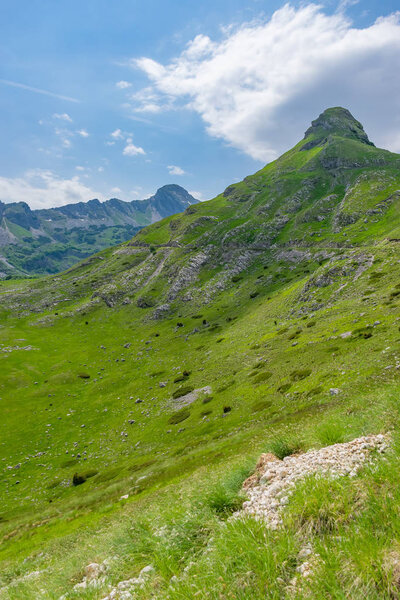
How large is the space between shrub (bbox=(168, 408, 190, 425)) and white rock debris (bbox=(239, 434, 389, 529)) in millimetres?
44153

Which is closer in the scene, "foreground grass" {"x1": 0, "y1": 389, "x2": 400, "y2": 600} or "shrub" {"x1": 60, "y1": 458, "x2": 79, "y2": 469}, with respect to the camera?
"foreground grass" {"x1": 0, "y1": 389, "x2": 400, "y2": 600}

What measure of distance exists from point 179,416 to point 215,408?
8552mm

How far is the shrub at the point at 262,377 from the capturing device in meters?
48.5

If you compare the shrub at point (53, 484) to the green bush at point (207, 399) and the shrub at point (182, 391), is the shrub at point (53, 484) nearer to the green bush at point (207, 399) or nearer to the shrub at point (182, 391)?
the shrub at point (182, 391)

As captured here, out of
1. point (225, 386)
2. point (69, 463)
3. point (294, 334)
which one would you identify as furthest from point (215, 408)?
point (69, 463)

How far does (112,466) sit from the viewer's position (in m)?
45.0

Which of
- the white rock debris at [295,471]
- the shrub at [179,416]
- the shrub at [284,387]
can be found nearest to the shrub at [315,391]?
the shrub at [284,387]

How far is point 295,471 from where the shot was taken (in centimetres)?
852

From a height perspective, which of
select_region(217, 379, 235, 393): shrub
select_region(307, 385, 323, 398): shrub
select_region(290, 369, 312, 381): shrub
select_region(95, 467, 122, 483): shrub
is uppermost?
select_region(307, 385, 323, 398): shrub

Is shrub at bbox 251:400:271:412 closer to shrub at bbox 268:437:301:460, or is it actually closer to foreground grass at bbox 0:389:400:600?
shrub at bbox 268:437:301:460

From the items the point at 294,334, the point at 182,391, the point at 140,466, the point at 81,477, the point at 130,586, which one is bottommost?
the point at 81,477

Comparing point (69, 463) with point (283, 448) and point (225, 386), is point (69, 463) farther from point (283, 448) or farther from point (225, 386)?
point (283, 448)

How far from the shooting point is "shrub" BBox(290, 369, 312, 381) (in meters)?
41.3

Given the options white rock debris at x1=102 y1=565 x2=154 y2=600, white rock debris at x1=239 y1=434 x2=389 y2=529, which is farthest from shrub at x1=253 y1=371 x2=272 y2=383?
white rock debris at x1=102 y1=565 x2=154 y2=600
